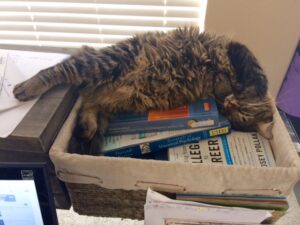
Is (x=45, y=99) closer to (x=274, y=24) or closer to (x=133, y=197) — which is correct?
(x=133, y=197)

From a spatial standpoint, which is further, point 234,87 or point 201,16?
point 201,16

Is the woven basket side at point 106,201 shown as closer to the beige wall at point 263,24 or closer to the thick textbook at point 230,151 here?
the thick textbook at point 230,151

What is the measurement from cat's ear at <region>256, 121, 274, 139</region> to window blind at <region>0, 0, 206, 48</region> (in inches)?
22.4

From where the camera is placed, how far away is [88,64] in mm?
659

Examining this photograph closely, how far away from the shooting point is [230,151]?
61 cm

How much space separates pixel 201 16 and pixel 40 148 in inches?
31.3

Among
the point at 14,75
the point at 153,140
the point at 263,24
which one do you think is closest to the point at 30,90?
the point at 14,75

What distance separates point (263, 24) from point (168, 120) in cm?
59

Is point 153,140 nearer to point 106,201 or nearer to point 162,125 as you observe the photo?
point 162,125

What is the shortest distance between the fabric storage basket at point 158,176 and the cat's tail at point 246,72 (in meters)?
0.09

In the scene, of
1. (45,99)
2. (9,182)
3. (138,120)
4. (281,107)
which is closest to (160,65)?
(138,120)

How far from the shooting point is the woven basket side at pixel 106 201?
58cm

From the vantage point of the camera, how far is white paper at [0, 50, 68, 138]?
570 mm

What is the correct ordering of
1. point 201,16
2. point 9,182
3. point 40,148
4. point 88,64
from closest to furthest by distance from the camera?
1. point 9,182
2. point 40,148
3. point 88,64
4. point 201,16
